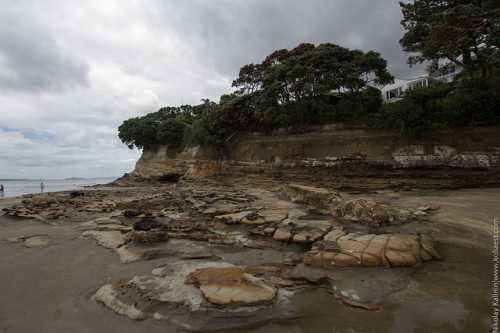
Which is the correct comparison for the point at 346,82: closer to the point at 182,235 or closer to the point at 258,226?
the point at 258,226

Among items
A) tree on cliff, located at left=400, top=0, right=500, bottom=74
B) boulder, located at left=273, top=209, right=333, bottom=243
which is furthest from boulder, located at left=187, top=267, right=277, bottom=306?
tree on cliff, located at left=400, top=0, right=500, bottom=74

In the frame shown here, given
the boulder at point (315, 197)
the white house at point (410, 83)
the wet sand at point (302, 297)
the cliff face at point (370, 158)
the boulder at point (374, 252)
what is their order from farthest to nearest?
the white house at point (410, 83) < the cliff face at point (370, 158) < the boulder at point (315, 197) < the boulder at point (374, 252) < the wet sand at point (302, 297)

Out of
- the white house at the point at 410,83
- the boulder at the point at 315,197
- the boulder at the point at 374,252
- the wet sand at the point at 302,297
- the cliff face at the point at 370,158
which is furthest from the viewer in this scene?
the white house at the point at 410,83

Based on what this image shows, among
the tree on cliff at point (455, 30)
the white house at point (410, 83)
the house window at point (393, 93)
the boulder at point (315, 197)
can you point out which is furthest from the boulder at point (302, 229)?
the house window at point (393, 93)

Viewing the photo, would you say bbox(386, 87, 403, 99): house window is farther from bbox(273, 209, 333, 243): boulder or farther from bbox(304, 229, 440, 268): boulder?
bbox(304, 229, 440, 268): boulder

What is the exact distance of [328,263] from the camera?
516cm

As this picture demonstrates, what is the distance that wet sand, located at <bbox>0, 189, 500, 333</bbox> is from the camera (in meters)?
3.37

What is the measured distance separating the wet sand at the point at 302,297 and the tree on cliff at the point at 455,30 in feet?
33.0

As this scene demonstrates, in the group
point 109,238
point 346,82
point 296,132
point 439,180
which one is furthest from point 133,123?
point 439,180

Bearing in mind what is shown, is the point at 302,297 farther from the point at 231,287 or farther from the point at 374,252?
the point at 374,252

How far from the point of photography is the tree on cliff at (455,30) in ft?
37.8

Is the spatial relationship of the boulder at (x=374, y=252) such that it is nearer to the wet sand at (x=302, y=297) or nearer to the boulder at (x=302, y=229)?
the wet sand at (x=302, y=297)

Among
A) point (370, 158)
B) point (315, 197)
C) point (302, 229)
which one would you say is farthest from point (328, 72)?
point (302, 229)

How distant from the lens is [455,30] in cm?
1159
